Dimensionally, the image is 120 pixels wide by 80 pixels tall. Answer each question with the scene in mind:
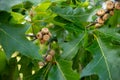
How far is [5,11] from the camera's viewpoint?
3.33ft

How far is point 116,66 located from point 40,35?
27 cm

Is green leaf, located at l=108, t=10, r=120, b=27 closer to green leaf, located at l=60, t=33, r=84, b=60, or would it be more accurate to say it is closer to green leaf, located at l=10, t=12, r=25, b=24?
green leaf, located at l=60, t=33, r=84, b=60

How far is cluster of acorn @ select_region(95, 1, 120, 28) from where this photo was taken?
44.2 inches

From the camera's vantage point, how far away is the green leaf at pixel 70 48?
110 cm

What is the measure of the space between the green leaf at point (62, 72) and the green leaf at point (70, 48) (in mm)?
28

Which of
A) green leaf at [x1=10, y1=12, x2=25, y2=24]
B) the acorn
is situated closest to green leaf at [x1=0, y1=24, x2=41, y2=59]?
green leaf at [x1=10, y1=12, x2=25, y2=24]

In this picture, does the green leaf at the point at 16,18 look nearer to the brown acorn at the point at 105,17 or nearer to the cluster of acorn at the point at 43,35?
the cluster of acorn at the point at 43,35

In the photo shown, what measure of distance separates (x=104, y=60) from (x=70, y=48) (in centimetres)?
12

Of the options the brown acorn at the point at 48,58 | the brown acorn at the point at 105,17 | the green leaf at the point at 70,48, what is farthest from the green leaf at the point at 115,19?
the brown acorn at the point at 48,58

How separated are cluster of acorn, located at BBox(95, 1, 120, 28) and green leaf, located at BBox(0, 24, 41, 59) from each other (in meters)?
0.27

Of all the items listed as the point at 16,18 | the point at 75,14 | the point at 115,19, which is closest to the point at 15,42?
the point at 16,18

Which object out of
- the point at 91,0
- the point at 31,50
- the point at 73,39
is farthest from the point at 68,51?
the point at 91,0

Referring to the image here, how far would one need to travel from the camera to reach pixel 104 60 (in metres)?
1.08

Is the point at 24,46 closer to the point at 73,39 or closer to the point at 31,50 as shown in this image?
the point at 31,50
